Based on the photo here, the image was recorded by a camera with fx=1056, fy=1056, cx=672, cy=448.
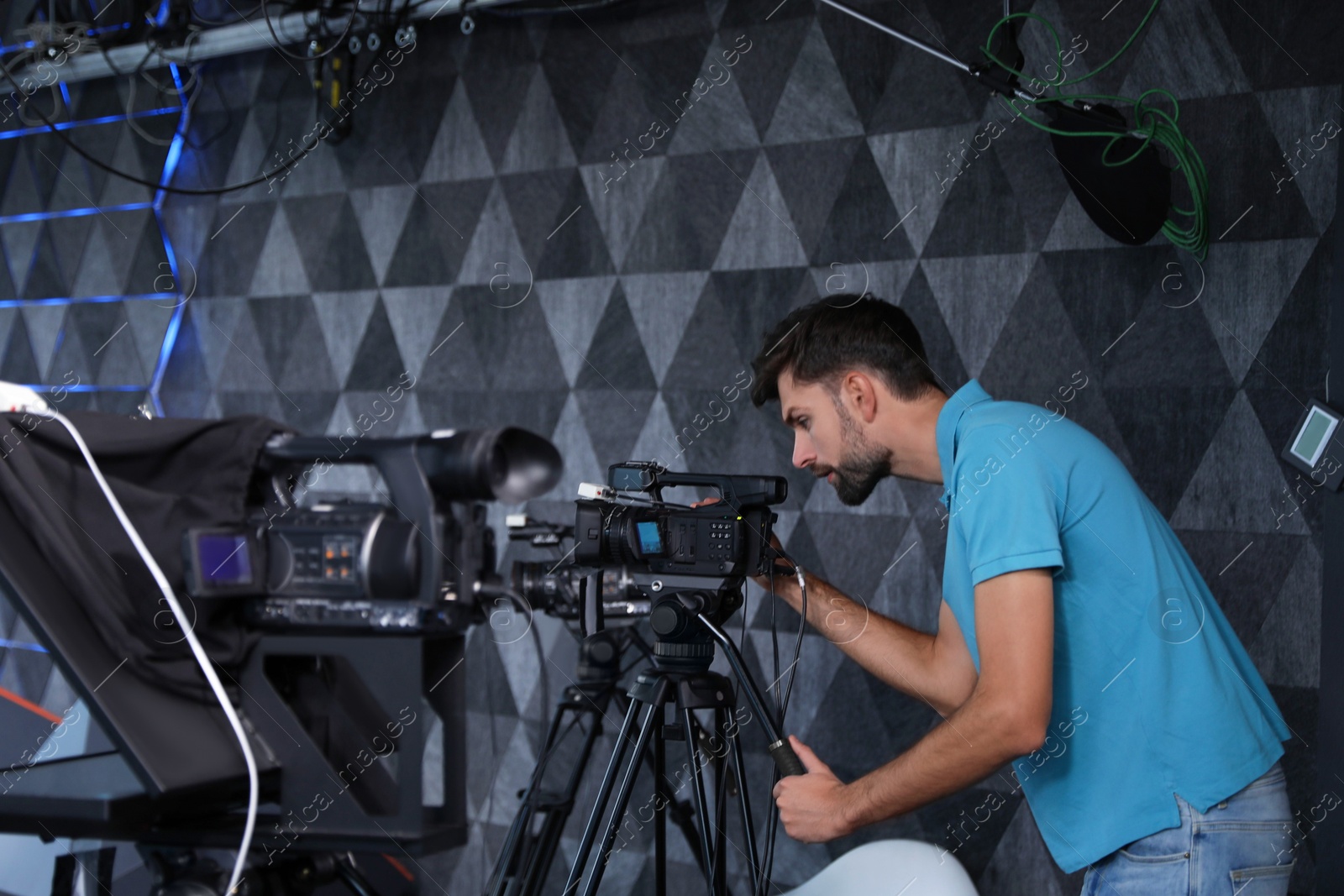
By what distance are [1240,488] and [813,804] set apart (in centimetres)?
143

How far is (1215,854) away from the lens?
4.61 ft

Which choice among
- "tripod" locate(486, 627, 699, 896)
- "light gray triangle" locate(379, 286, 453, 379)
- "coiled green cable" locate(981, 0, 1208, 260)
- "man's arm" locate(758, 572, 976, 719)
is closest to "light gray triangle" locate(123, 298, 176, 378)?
"light gray triangle" locate(379, 286, 453, 379)

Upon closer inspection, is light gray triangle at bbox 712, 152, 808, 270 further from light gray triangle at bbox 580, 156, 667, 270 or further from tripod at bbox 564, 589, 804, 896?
tripod at bbox 564, 589, 804, 896

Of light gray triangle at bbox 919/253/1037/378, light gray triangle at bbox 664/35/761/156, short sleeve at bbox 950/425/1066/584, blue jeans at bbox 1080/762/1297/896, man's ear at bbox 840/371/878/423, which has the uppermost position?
light gray triangle at bbox 664/35/761/156

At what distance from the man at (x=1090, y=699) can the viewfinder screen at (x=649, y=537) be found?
41cm

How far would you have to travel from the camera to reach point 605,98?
9.78ft

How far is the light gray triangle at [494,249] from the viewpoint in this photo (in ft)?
10.2

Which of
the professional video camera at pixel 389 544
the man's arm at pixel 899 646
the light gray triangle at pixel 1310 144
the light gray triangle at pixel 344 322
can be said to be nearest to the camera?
the professional video camera at pixel 389 544

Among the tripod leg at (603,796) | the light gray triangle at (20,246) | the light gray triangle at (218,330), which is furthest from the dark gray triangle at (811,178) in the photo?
the light gray triangle at (20,246)

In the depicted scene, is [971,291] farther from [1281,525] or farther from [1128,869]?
[1128,869]

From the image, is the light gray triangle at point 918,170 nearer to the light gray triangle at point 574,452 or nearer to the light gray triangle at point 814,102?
the light gray triangle at point 814,102

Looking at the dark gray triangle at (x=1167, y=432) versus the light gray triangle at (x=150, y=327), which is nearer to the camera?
the dark gray triangle at (x=1167, y=432)

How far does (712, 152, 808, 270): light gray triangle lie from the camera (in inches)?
109

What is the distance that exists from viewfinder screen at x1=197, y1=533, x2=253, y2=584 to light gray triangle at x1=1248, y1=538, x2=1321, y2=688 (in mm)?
2073
